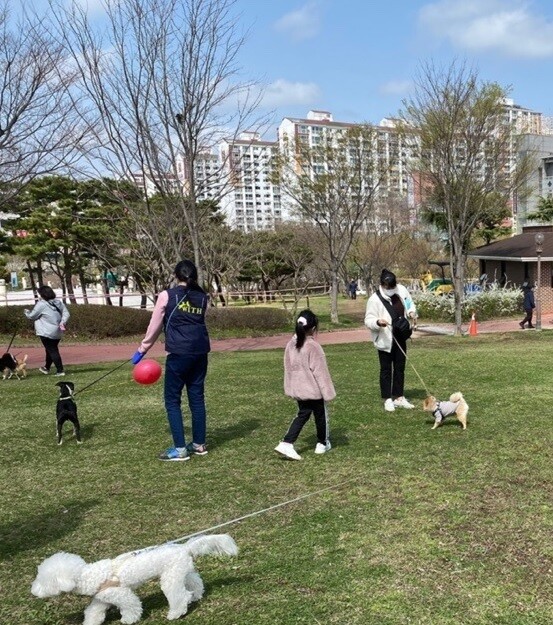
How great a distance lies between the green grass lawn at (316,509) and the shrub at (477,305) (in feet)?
54.3

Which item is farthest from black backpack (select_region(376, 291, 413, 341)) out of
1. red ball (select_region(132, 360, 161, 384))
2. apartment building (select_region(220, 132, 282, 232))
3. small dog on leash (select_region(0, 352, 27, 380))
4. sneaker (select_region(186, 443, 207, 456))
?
apartment building (select_region(220, 132, 282, 232))

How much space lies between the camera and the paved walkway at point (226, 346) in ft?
47.3

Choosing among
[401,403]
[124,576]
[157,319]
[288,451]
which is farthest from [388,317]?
[124,576]

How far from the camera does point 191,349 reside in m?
4.67

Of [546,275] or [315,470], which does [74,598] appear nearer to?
[315,470]

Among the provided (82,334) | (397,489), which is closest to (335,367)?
(397,489)

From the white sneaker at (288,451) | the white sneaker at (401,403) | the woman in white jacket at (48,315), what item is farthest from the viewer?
the woman in white jacket at (48,315)

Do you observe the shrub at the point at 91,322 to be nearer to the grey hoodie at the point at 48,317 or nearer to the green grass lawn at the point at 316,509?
the grey hoodie at the point at 48,317

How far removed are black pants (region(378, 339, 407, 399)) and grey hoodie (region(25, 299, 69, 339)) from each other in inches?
212

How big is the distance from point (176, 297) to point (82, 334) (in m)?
14.5

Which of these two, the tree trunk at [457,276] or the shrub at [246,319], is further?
the shrub at [246,319]

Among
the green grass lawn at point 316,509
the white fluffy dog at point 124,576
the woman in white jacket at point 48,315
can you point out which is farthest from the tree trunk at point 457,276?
the white fluffy dog at point 124,576

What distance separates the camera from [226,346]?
56.2 feet

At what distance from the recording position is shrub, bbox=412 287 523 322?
23.4 meters
